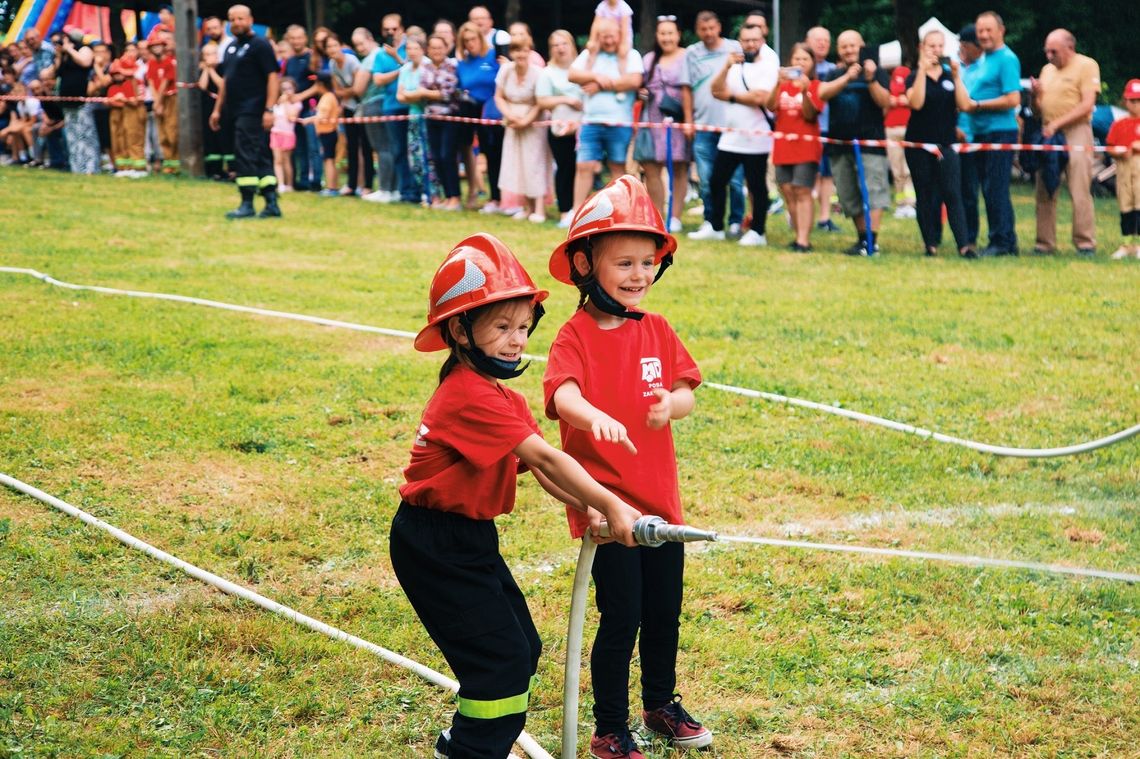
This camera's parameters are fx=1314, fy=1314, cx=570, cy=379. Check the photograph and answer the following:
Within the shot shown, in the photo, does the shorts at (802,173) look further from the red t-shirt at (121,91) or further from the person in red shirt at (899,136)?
the red t-shirt at (121,91)

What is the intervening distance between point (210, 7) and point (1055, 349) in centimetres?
2337

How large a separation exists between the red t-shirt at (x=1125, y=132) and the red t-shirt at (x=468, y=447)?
35.1 ft

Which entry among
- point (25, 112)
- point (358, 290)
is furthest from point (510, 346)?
point (25, 112)

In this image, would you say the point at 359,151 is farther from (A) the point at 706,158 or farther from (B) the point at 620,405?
(B) the point at 620,405

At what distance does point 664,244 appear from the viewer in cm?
359

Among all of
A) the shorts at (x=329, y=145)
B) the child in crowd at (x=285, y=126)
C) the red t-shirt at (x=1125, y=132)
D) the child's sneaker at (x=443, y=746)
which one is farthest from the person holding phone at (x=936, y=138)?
the child's sneaker at (x=443, y=746)

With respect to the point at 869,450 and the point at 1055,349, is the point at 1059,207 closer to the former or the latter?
the point at 1055,349

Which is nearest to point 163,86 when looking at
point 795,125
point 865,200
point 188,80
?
point 188,80

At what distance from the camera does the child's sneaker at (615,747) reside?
3488 millimetres

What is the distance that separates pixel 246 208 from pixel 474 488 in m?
11.8

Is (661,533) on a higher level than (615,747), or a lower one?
higher

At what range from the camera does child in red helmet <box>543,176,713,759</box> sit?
3.44 metres

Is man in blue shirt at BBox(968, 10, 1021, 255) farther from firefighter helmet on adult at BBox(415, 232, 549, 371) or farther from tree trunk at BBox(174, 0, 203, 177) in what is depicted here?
tree trunk at BBox(174, 0, 203, 177)

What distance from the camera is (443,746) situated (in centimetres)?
336
